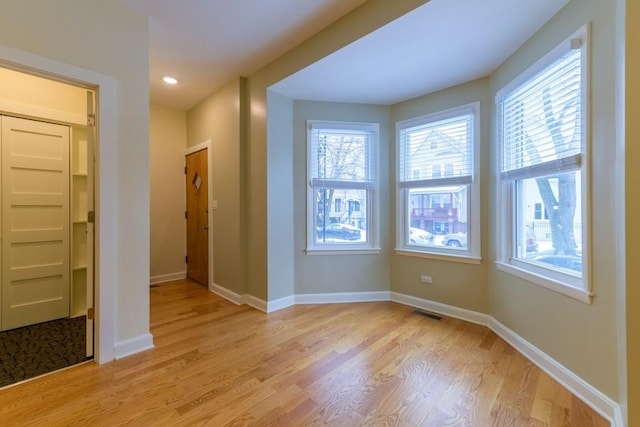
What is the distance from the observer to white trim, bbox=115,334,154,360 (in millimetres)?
2057

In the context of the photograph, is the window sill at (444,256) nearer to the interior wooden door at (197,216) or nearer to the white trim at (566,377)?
the white trim at (566,377)

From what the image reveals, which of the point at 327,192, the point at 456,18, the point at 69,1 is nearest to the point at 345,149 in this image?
the point at 327,192

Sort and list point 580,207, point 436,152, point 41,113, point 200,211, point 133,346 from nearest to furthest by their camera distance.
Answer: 1. point 580,207
2. point 133,346
3. point 41,113
4. point 436,152
5. point 200,211

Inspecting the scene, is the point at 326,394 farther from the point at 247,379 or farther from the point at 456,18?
the point at 456,18

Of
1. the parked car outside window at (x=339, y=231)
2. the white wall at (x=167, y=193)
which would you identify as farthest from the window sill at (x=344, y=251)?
the white wall at (x=167, y=193)

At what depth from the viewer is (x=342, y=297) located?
332 cm

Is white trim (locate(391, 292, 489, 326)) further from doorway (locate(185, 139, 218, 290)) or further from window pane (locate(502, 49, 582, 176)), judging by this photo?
doorway (locate(185, 139, 218, 290))

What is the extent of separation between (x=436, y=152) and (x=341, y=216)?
1.27m

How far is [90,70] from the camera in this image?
1.92 metres

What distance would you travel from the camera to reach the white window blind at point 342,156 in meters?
3.31

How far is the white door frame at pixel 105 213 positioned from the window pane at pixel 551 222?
3136 millimetres

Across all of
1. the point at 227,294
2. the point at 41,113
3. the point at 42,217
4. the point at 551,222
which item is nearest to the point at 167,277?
the point at 227,294

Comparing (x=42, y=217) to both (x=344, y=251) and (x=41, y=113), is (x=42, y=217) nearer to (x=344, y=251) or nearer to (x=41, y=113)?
(x=41, y=113)

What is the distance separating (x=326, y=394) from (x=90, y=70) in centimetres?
263
